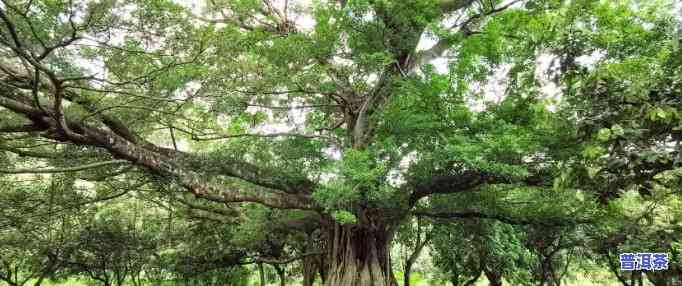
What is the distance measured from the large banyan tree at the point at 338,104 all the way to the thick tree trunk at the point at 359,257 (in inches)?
1.1

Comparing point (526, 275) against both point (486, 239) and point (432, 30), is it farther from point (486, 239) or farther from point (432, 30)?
point (432, 30)

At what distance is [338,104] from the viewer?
26.1ft

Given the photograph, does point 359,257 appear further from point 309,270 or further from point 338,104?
point 309,270

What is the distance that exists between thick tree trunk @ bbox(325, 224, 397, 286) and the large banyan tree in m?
0.03

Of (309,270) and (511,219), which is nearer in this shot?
(511,219)

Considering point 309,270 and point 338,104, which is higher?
point 338,104

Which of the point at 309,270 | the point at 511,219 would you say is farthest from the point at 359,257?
the point at 309,270

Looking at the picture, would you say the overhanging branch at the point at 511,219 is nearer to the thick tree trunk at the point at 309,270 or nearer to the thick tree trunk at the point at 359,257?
the thick tree trunk at the point at 359,257

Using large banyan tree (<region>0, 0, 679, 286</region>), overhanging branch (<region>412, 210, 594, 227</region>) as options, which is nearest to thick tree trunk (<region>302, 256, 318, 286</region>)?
large banyan tree (<region>0, 0, 679, 286</region>)

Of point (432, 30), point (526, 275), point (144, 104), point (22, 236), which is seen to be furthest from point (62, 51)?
point (526, 275)

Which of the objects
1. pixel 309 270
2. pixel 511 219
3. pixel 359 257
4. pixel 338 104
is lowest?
pixel 309 270

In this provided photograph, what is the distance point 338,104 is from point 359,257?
2915 millimetres

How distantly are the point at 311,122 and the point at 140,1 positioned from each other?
16.8 feet

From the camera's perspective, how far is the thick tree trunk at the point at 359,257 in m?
7.00
